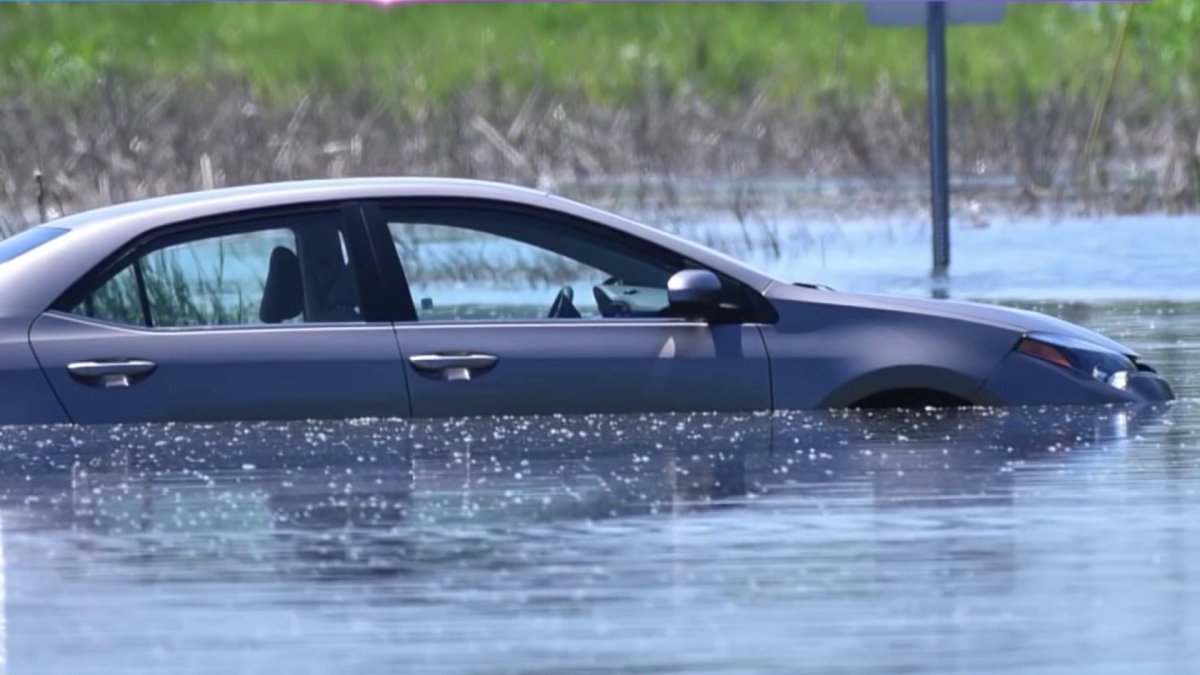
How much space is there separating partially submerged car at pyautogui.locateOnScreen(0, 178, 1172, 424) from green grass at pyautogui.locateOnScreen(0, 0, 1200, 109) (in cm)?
3369

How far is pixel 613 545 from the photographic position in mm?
9188

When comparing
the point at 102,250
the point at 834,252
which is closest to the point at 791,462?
the point at 102,250

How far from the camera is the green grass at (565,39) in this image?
49219 mm

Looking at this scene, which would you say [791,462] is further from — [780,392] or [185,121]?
[185,121]

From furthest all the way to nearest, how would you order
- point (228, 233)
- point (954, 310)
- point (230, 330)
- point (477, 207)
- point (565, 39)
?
1. point (565, 39)
2. point (954, 310)
3. point (477, 207)
4. point (228, 233)
5. point (230, 330)

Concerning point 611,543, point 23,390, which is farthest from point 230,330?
point 611,543

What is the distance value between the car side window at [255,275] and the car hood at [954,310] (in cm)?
153

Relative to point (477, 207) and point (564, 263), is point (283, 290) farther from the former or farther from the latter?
point (564, 263)

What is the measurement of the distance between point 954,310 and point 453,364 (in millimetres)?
1771

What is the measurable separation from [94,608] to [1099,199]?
22.2m

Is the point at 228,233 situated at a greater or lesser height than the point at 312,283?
greater

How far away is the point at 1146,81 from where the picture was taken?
111ft

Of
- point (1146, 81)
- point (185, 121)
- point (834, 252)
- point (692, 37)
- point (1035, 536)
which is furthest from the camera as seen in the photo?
point (692, 37)

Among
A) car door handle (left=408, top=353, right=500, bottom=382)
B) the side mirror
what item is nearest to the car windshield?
car door handle (left=408, top=353, right=500, bottom=382)
